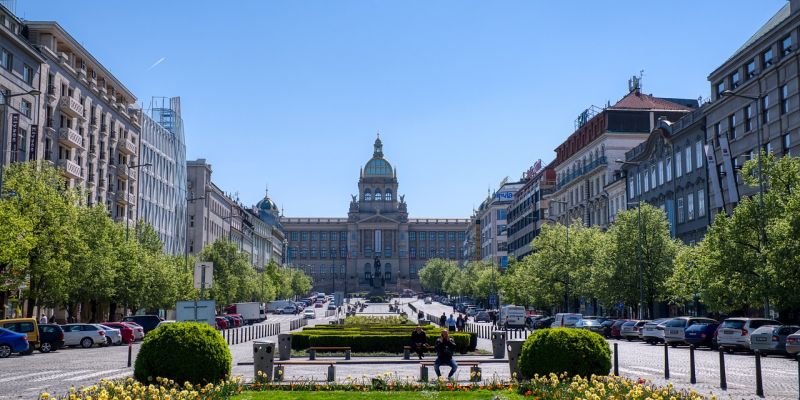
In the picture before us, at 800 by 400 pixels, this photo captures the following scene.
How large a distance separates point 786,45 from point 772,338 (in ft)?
68.8

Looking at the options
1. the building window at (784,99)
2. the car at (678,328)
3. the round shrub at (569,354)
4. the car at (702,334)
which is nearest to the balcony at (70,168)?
the car at (678,328)

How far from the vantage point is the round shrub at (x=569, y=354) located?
19.1 meters

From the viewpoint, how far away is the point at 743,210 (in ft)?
137

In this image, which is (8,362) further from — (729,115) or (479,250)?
(479,250)

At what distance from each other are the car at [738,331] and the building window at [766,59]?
18.4 metres

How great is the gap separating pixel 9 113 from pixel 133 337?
15507mm

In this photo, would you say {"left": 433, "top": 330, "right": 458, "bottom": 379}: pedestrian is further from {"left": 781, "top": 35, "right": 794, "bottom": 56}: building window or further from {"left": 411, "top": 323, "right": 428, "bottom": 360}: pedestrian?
{"left": 781, "top": 35, "right": 794, "bottom": 56}: building window

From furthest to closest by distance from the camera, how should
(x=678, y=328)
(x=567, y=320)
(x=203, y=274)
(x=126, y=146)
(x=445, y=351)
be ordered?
(x=126, y=146), (x=567, y=320), (x=678, y=328), (x=203, y=274), (x=445, y=351)

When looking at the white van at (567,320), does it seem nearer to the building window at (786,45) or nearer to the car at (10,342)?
the building window at (786,45)

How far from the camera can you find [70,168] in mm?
66000

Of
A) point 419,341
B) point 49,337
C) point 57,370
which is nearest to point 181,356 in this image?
point 57,370

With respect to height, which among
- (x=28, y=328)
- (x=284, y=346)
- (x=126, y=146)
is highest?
(x=126, y=146)

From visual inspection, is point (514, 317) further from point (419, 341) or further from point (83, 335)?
point (419, 341)

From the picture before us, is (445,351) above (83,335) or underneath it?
above
